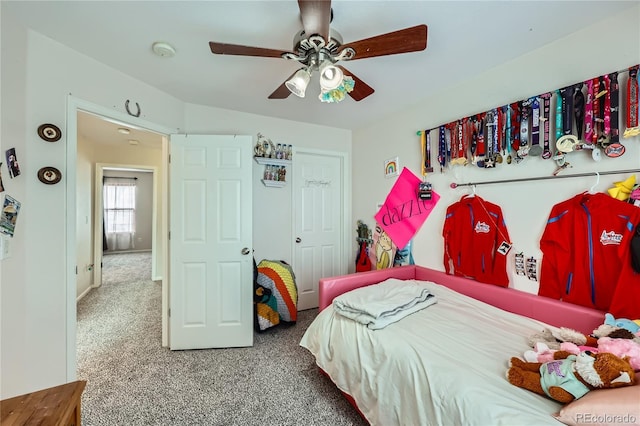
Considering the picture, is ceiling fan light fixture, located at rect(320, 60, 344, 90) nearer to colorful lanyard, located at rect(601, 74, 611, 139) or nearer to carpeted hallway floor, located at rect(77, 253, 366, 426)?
colorful lanyard, located at rect(601, 74, 611, 139)

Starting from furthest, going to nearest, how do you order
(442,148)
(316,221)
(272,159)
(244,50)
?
(316,221), (272,159), (442,148), (244,50)

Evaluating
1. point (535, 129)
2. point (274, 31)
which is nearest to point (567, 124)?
point (535, 129)

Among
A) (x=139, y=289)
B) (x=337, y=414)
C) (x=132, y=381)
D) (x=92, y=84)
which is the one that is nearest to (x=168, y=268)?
(x=132, y=381)

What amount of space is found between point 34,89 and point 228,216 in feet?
4.78

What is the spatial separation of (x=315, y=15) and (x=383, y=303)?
161cm

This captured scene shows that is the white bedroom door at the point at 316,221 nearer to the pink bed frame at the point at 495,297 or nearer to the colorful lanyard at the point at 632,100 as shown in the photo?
the pink bed frame at the point at 495,297

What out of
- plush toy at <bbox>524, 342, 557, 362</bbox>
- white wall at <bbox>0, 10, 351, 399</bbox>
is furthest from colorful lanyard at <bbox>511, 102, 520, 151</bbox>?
white wall at <bbox>0, 10, 351, 399</bbox>

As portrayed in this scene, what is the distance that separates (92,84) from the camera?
5.98 ft

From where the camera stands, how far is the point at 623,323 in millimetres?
1206

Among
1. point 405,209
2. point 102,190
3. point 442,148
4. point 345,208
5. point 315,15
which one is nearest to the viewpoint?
point 315,15

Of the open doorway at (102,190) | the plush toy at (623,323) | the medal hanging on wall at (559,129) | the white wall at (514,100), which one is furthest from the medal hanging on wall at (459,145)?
the open doorway at (102,190)

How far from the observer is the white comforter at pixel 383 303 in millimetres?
1596

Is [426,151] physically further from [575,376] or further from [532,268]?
[575,376]

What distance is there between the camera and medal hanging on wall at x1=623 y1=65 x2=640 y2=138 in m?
1.32
